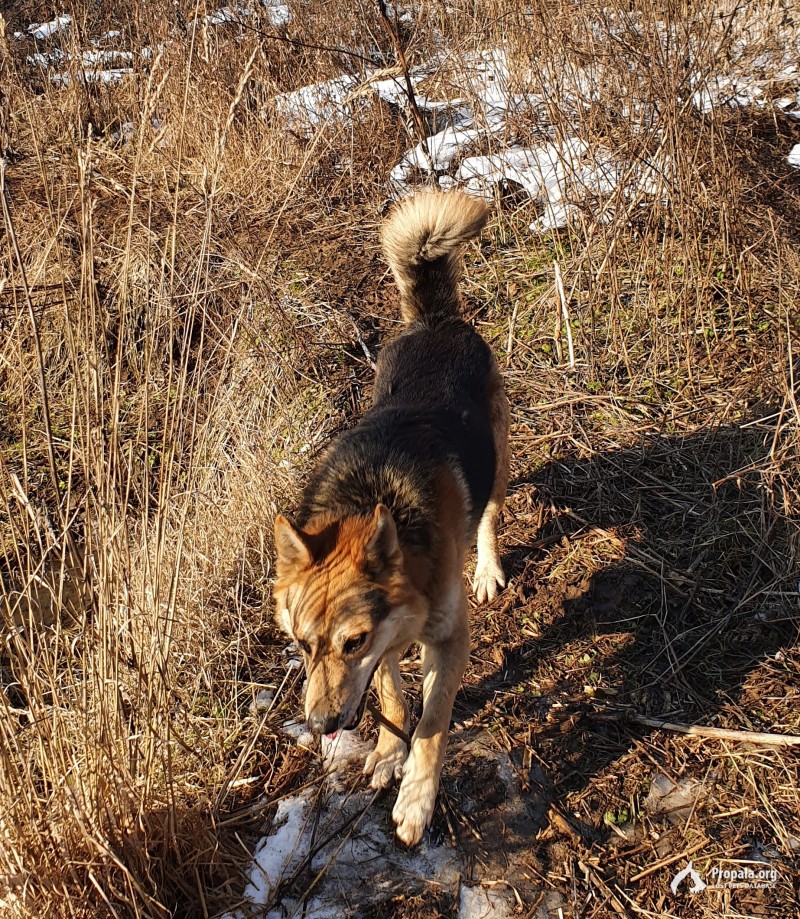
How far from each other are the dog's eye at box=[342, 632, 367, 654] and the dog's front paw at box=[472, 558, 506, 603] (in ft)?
5.48

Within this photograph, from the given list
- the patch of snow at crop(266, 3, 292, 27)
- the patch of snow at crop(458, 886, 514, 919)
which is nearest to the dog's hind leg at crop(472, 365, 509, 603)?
the patch of snow at crop(458, 886, 514, 919)

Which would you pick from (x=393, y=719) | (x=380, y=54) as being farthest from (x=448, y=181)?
(x=393, y=719)

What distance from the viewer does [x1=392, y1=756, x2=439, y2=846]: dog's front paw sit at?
9.30ft

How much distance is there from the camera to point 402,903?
105 inches

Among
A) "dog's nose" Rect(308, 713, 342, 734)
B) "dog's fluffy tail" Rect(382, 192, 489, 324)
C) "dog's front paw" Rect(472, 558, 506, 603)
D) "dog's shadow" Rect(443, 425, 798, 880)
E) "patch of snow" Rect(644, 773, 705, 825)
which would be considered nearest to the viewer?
"dog's nose" Rect(308, 713, 342, 734)

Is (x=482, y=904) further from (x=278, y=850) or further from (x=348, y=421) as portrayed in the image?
(x=348, y=421)

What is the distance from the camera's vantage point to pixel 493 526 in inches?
163

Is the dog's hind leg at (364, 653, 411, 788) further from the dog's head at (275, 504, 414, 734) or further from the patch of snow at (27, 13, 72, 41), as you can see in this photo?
the patch of snow at (27, 13, 72, 41)

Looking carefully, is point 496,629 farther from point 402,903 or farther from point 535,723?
point 402,903

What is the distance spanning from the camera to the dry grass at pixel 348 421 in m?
2.44

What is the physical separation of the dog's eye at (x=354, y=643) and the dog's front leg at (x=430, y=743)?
1.80ft

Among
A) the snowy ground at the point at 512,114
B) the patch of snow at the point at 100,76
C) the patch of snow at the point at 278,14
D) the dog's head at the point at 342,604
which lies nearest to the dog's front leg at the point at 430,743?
the dog's head at the point at 342,604

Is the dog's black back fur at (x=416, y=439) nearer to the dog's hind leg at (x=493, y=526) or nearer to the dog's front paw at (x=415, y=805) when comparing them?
the dog's hind leg at (x=493, y=526)

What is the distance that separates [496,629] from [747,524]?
54.2 inches
